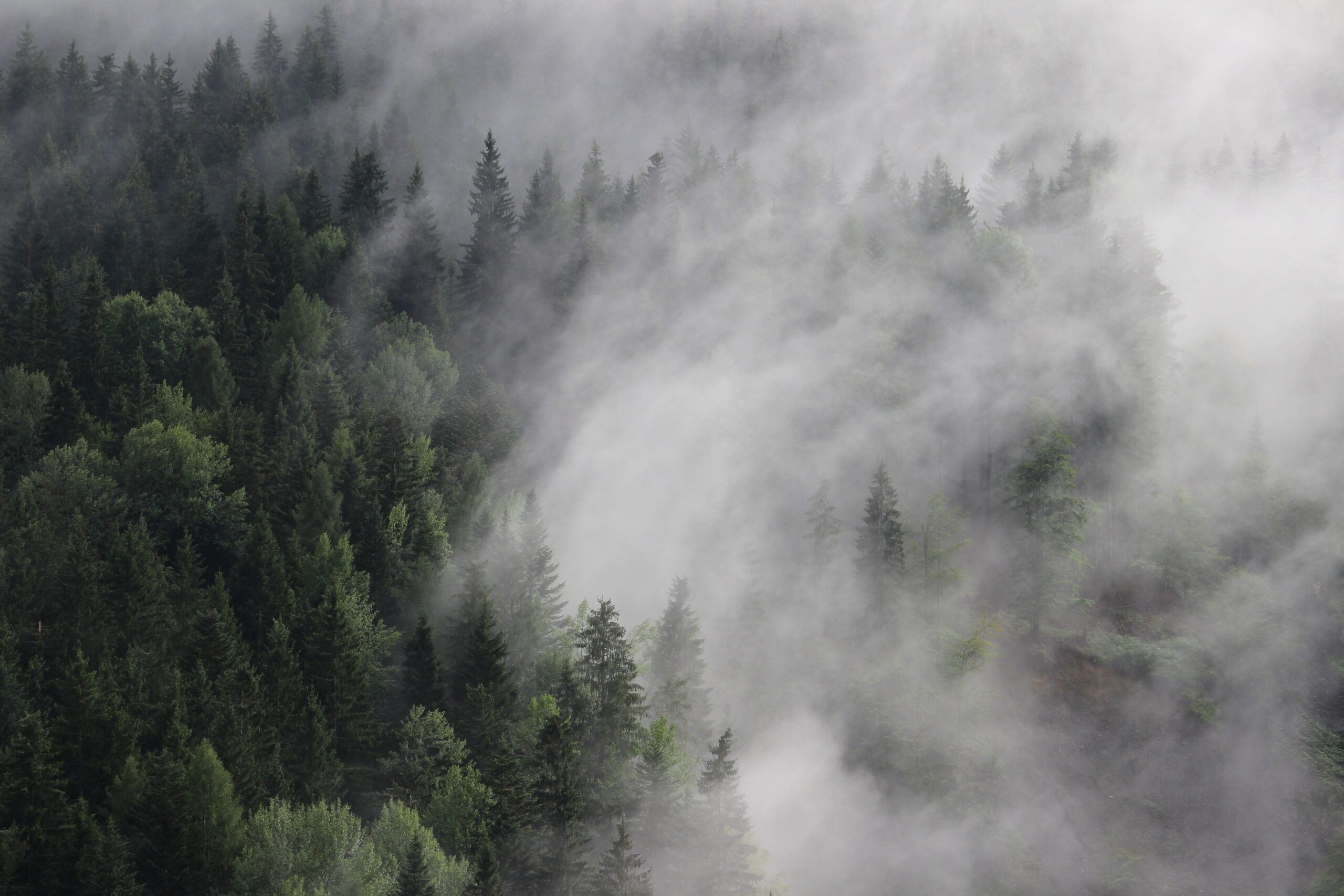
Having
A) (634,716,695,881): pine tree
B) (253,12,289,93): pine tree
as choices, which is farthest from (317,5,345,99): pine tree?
(634,716,695,881): pine tree

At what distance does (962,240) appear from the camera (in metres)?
97.0

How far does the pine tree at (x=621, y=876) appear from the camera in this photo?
43.9 meters

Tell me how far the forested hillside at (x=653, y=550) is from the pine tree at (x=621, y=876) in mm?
433

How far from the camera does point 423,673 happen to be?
5391 cm

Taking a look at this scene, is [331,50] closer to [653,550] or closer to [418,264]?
[418,264]

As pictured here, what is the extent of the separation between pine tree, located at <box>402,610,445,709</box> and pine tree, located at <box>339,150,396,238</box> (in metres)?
68.1

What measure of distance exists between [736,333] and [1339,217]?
6579 centimetres

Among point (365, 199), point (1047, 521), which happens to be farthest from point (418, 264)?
point (1047, 521)

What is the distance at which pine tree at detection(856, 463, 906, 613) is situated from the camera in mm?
67750

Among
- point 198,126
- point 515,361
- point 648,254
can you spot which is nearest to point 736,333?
point 648,254

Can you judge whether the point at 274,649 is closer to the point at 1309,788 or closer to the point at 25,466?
the point at 25,466

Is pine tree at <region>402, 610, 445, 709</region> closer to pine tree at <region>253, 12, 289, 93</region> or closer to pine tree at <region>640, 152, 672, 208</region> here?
pine tree at <region>640, 152, 672, 208</region>

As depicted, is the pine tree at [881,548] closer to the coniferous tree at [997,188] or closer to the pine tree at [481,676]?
the pine tree at [481,676]

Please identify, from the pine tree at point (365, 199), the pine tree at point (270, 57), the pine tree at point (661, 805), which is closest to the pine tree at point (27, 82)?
the pine tree at point (270, 57)
